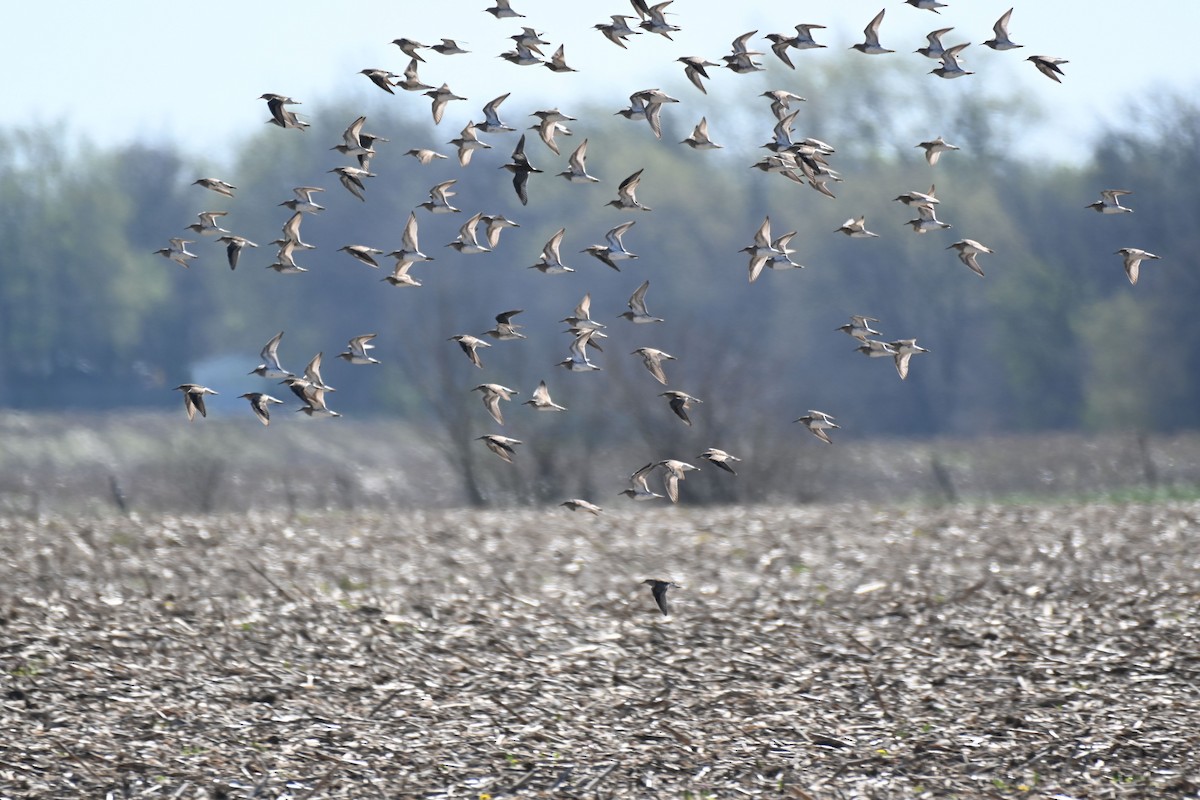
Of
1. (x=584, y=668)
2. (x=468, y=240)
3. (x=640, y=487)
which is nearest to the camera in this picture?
(x=640, y=487)

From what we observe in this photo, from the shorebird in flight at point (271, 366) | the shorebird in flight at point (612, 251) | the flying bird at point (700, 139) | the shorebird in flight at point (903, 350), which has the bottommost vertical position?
Result: the shorebird in flight at point (271, 366)

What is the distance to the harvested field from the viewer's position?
1086 centimetres

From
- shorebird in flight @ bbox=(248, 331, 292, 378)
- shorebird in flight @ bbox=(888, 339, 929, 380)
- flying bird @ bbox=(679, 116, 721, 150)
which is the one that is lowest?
shorebird in flight @ bbox=(248, 331, 292, 378)

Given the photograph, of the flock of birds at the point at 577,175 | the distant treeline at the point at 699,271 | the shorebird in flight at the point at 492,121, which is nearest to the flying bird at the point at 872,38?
the flock of birds at the point at 577,175

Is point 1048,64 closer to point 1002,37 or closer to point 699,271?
point 1002,37

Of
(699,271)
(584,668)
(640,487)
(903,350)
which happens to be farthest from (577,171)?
(699,271)

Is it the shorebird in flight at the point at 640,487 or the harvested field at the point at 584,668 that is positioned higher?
the shorebird in flight at the point at 640,487

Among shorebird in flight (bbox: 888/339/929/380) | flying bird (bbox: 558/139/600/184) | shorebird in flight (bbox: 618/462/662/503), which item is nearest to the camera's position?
shorebird in flight (bbox: 618/462/662/503)

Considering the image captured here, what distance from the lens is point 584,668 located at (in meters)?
13.4

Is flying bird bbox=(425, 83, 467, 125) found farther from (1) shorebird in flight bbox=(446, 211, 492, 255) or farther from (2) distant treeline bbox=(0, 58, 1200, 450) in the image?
(2) distant treeline bbox=(0, 58, 1200, 450)

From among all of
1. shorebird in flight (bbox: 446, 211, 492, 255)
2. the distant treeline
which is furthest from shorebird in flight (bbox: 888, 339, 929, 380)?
the distant treeline

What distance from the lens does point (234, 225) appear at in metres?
60.3

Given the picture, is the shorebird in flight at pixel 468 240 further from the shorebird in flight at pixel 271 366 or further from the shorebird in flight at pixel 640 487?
the shorebird in flight at pixel 640 487

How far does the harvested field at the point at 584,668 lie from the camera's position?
10859 mm
